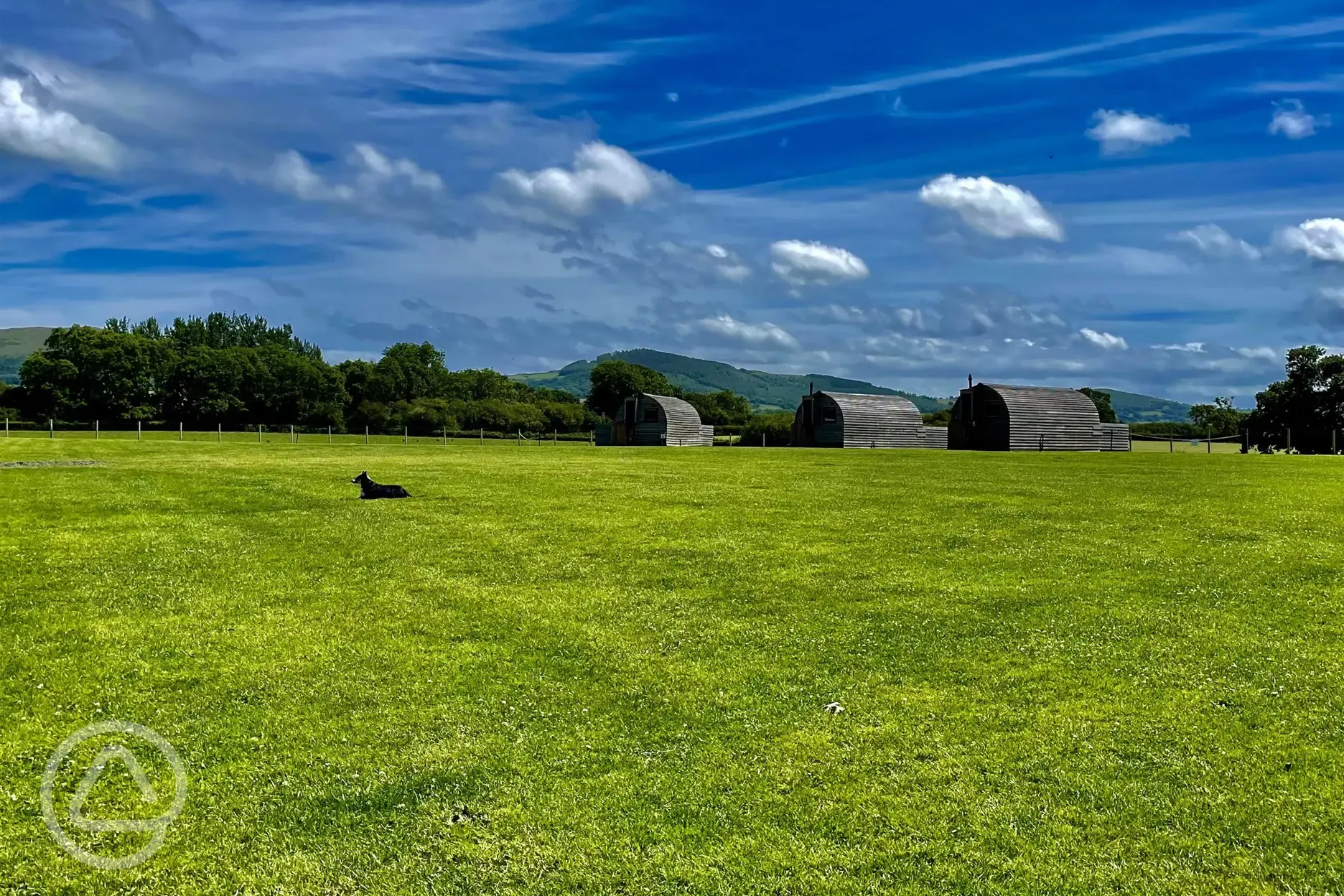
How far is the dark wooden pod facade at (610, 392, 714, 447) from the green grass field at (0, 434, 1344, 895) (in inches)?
2999

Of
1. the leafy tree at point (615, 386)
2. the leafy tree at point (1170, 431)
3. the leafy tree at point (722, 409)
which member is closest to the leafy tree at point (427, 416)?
the leafy tree at point (615, 386)

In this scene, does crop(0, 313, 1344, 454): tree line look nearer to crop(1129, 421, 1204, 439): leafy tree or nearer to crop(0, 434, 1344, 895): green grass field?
crop(1129, 421, 1204, 439): leafy tree

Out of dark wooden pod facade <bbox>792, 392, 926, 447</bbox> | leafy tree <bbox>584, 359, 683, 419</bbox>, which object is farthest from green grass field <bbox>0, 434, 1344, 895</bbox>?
leafy tree <bbox>584, 359, 683, 419</bbox>

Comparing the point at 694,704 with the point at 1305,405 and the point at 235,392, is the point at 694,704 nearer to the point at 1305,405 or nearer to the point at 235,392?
the point at 1305,405

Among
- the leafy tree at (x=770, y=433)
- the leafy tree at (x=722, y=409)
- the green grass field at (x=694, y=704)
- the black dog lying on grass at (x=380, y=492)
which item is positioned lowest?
the green grass field at (x=694, y=704)

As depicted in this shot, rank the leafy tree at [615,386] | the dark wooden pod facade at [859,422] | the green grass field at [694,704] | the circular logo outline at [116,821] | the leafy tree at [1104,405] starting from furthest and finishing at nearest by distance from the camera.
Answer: the leafy tree at [615,386] → the leafy tree at [1104,405] → the dark wooden pod facade at [859,422] → the circular logo outline at [116,821] → the green grass field at [694,704]

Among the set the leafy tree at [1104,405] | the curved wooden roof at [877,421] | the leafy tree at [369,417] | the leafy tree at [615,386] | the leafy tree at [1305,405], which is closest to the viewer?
the leafy tree at [1305,405]

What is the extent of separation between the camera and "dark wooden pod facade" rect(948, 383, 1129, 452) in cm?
8181

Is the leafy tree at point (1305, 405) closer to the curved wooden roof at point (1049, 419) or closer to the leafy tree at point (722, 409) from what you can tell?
the curved wooden roof at point (1049, 419)

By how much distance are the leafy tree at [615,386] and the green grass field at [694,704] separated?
5756 inches

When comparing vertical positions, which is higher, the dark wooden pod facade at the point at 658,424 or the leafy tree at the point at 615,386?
the leafy tree at the point at 615,386

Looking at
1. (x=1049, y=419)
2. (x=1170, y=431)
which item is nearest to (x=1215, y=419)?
(x=1170, y=431)

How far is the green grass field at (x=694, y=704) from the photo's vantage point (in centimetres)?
614

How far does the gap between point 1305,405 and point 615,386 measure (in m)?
110
